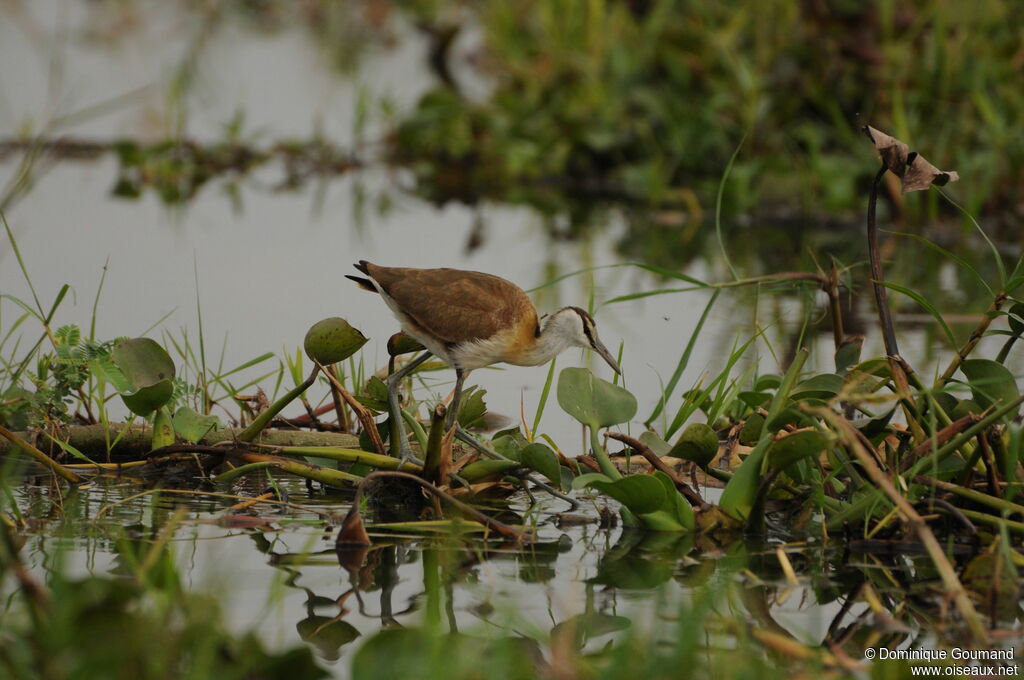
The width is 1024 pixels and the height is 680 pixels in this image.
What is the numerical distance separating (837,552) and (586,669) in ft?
4.24

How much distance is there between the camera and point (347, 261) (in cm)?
792

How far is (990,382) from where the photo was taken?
143 inches

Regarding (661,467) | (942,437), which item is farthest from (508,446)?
(942,437)

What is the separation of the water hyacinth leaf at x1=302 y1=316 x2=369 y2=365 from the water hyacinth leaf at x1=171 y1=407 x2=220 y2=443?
14.8 inches

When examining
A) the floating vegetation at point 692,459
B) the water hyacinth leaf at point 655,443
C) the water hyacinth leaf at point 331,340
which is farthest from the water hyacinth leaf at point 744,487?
the water hyacinth leaf at point 331,340

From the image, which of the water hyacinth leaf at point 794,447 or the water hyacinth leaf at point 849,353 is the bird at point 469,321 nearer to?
the water hyacinth leaf at point 849,353

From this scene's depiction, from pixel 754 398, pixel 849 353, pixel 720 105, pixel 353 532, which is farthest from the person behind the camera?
pixel 720 105

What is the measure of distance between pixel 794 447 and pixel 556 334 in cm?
127

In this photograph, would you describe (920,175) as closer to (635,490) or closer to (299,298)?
(635,490)

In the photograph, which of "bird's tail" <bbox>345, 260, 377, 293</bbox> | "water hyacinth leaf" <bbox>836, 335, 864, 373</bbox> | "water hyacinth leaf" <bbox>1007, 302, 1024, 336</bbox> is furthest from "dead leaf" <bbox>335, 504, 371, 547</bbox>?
"water hyacinth leaf" <bbox>1007, 302, 1024, 336</bbox>

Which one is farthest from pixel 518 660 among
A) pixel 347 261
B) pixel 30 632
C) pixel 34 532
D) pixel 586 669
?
pixel 347 261

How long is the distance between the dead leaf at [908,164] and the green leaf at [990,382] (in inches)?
19.9

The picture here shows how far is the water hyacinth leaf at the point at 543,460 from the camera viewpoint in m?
3.81

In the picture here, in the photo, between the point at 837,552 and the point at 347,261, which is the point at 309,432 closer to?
the point at 837,552
